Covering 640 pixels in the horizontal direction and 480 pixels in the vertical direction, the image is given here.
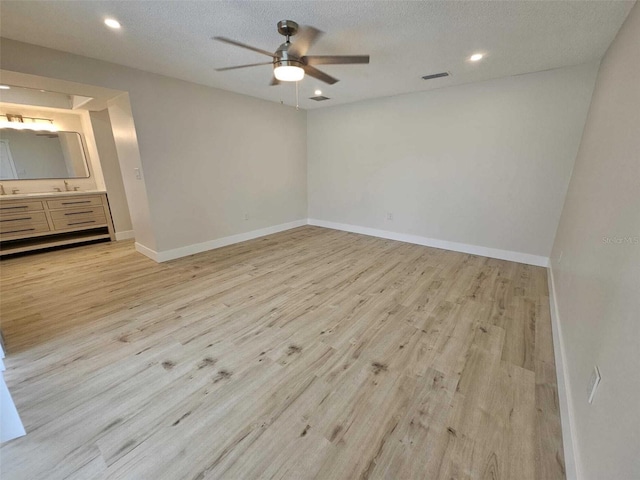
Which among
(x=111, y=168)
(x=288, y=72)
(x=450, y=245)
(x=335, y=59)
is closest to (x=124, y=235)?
(x=111, y=168)

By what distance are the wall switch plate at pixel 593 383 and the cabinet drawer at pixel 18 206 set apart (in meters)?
6.06

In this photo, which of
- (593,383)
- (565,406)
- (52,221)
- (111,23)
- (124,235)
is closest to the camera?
(593,383)

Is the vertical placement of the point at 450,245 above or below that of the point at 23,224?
below

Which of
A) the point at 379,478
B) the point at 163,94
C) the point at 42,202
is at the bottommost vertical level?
the point at 379,478

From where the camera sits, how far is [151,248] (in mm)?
3684

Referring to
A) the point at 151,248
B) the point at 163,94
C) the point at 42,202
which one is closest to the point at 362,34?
the point at 163,94

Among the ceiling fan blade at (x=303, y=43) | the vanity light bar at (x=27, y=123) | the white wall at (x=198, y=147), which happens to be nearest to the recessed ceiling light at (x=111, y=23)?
the white wall at (x=198, y=147)

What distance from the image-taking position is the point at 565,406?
141 cm

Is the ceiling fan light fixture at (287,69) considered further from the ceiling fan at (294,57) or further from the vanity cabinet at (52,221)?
the vanity cabinet at (52,221)

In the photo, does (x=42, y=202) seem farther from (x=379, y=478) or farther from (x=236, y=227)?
(x=379, y=478)

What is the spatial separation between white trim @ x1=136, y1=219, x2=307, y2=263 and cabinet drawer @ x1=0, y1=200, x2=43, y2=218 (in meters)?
1.44

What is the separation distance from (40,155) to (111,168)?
95cm

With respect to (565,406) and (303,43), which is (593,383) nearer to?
(565,406)

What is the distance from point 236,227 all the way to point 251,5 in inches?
A: 125
